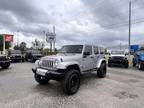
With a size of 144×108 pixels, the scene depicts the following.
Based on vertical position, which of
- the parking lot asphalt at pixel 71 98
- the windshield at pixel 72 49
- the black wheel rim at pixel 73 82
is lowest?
the parking lot asphalt at pixel 71 98

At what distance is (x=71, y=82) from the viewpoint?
5.02 meters

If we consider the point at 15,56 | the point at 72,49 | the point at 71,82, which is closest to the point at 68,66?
the point at 71,82

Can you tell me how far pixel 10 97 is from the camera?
15.0 feet

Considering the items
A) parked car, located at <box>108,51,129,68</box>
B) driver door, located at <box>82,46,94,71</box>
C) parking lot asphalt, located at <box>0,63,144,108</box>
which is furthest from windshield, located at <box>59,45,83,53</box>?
parked car, located at <box>108,51,129,68</box>

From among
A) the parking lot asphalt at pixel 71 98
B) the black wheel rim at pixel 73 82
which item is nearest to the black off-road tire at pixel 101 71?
the parking lot asphalt at pixel 71 98

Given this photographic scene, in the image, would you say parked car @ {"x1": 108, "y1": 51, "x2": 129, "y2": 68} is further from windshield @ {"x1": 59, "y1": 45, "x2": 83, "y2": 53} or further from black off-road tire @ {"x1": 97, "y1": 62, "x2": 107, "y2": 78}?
windshield @ {"x1": 59, "y1": 45, "x2": 83, "y2": 53}

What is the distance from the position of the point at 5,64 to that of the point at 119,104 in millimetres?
9520

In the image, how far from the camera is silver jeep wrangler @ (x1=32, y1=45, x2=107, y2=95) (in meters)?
4.75

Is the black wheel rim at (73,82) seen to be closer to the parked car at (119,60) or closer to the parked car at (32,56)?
the parked car at (119,60)

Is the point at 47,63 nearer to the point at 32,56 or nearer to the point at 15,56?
the point at 32,56

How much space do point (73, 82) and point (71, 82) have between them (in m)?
0.19

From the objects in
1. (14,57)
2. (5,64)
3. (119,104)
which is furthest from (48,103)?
(14,57)

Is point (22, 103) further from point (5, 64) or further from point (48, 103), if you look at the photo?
point (5, 64)

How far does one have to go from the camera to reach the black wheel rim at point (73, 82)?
4.93m
